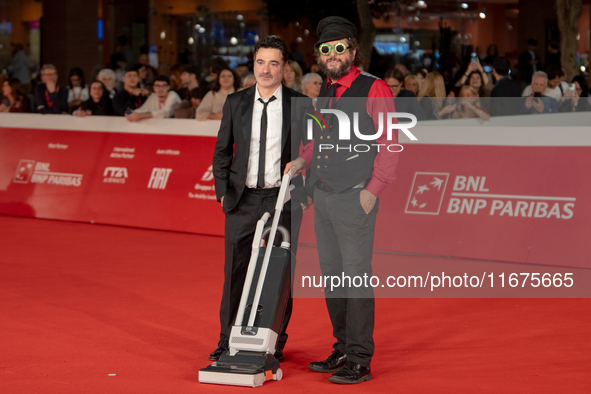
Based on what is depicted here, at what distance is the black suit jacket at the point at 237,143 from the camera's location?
4.35 metres

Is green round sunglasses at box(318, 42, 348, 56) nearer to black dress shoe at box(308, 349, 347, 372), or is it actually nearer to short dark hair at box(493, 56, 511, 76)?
black dress shoe at box(308, 349, 347, 372)

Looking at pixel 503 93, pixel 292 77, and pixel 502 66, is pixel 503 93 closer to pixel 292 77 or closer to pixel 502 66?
pixel 502 66

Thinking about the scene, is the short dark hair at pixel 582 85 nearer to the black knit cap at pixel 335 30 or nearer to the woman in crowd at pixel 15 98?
the woman in crowd at pixel 15 98

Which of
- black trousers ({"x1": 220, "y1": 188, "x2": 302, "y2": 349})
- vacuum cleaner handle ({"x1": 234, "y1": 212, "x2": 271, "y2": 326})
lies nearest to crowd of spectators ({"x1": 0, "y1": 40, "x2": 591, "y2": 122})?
black trousers ({"x1": 220, "y1": 188, "x2": 302, "y2": 349})

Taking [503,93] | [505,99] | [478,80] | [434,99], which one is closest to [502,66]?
[478,80]

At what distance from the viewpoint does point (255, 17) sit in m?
23.2

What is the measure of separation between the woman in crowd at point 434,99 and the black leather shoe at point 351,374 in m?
5.23

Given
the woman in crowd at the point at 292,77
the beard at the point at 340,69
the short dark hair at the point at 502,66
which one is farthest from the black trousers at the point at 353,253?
the short dark hair at the point at 502,66

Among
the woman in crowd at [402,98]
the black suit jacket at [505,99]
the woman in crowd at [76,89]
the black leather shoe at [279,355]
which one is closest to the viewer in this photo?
the black leather shoe at [279,355]

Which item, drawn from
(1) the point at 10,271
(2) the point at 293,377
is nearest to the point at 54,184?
(1) the point at 10,271

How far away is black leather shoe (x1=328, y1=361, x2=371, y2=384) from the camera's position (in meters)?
4.03

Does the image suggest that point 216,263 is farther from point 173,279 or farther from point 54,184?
point 54,184

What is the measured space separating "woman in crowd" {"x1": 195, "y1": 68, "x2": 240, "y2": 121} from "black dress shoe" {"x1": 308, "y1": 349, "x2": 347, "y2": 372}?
5265 millimetres

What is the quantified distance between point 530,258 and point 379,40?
46.9 ft
